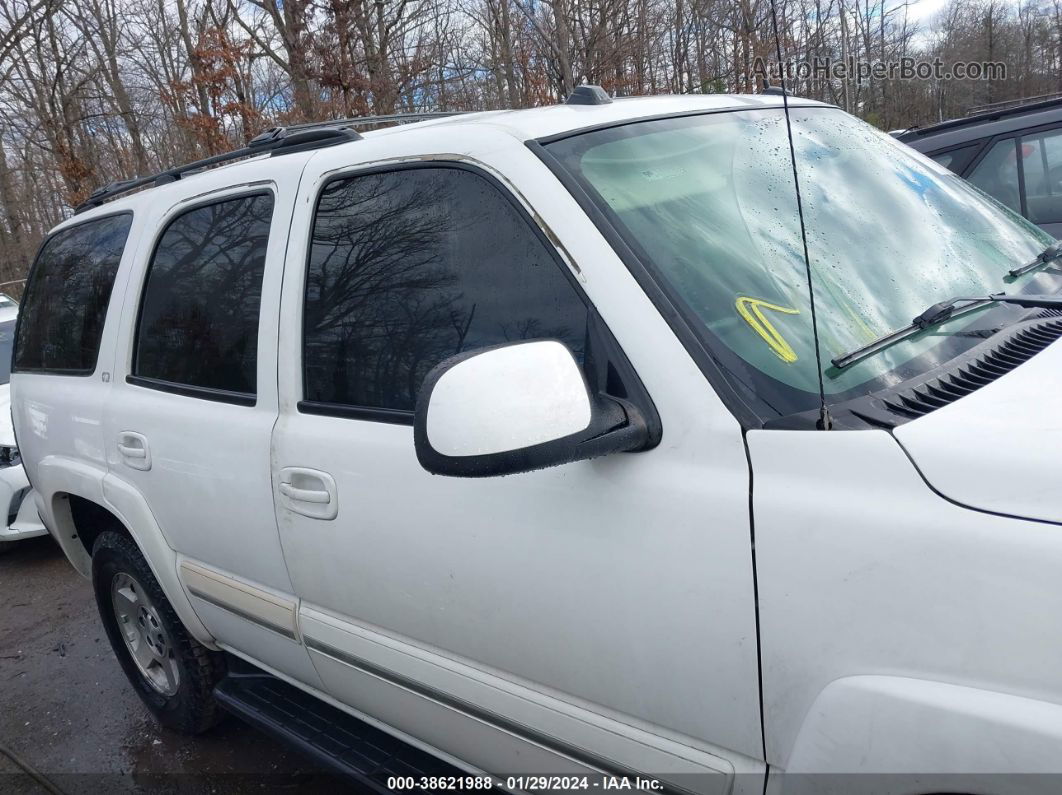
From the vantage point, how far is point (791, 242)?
1886mm

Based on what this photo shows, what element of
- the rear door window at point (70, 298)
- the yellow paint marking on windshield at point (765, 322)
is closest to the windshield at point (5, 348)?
the rear door window at point (70, 298)

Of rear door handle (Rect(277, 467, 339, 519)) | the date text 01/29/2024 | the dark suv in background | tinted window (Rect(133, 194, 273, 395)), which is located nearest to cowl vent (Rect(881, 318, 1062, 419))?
the date text 01/29/2024

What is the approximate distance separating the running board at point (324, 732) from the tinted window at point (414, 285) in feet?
3.12

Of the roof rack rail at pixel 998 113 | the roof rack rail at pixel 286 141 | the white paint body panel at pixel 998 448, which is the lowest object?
the white paint body panel at pixel 998 448

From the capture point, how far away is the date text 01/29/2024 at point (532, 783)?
5.73ft

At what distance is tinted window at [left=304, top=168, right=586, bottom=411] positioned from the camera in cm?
190

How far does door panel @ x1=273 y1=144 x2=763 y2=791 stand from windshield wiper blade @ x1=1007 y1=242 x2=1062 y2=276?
1064mm

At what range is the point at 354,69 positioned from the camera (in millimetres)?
14570

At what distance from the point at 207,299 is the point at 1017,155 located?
506 cm

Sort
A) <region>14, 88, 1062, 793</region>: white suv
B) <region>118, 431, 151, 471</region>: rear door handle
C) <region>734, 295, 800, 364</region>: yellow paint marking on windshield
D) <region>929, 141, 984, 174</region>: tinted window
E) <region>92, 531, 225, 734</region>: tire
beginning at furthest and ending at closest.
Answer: <region>929, 141, 984, 174</region>: tinted window < <region>92, 531, 225, 734</region>: tire < <region>118, 431, 151, 471</region>: rear door handle < <region>734, 295, 800, 364</region>: yellow paint marking on windshield < <region>14, 88, 1062, 793</region>: white suv

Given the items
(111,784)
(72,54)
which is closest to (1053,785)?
(111,784)

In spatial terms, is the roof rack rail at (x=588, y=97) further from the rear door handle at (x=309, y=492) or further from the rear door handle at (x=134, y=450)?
the rear door handle at (x=134, y=450)

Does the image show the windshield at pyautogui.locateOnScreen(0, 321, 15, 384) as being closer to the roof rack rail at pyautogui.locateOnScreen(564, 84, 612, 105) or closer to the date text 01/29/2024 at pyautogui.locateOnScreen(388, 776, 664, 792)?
the date text 01/29/2024 at pyautogui.locateOnScreen(388, 776, 664, 792)

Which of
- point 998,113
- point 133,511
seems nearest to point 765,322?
point 133,511
